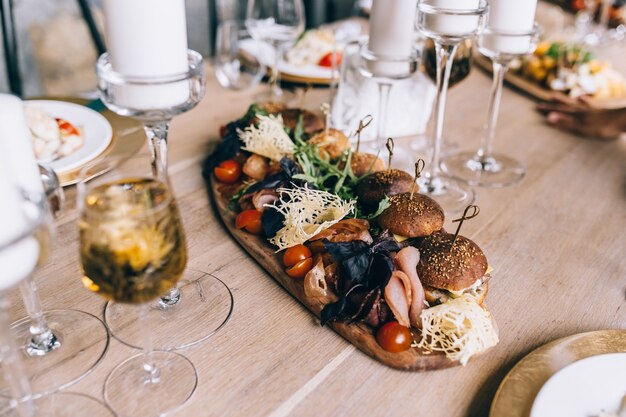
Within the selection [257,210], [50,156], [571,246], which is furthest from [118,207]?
[571,246]

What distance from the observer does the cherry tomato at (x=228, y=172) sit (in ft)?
4.01

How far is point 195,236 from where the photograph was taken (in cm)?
111

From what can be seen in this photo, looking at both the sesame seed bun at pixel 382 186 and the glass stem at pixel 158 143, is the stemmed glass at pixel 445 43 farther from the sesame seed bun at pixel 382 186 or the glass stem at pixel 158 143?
the glass stem at pixel 158 143

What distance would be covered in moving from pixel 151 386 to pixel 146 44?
1.51 feet

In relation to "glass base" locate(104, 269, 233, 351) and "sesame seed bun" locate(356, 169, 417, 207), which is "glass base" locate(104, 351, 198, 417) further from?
"sesame seed bun" locate(356, 169, 417, 207)

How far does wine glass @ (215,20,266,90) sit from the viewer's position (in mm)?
1733

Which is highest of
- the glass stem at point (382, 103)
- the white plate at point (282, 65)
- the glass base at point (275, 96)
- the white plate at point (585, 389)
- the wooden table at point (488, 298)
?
the glass stem at point (382, 103)

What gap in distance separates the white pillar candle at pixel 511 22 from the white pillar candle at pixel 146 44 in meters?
0.73

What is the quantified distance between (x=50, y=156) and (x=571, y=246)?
1034mm

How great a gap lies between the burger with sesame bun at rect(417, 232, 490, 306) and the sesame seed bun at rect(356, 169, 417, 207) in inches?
5.9

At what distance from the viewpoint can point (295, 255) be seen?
3.16 feet

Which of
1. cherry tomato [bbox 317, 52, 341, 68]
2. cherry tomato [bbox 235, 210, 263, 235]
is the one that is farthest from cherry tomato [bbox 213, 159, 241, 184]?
cherry tomato [bbox 317, 52, 341, 68]

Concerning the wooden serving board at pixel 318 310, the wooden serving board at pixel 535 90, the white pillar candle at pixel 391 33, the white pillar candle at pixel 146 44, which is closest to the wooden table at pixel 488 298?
the wooden serving board at pixel 318 310

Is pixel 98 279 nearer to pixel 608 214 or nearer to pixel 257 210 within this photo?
pixel 257 210
